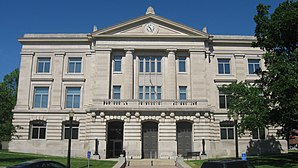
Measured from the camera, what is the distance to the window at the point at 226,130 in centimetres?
4321

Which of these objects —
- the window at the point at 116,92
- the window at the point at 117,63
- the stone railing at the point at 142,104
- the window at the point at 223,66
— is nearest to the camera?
the stone railing at the point at 142,104

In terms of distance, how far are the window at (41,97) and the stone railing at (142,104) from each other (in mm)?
8898

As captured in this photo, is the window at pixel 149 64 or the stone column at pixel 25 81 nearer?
the stone column at pixel 25 81

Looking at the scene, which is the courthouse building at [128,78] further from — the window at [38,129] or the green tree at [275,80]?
the green tree at [275,80]

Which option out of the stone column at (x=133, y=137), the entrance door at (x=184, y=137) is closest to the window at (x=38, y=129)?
the stone column at (x=133, y=137)

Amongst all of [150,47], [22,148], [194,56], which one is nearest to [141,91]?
[150,47]

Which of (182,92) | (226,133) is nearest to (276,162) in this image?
(226,133)

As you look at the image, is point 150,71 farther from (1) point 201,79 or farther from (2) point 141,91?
(1) point 201,79

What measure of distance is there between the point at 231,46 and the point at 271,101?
19433mm

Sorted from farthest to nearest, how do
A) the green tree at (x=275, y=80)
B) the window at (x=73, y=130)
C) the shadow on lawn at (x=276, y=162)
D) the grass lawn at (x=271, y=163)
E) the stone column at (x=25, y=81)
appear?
the stone column at (x=25, y=81), the window at (x=73, y=130), the shadow on lawn at (x=276, y=162), the grass lawn at (x=271, y=163), the green tree at (x=275, y=80)

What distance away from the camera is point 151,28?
147 ft

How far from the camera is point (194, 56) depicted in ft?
145

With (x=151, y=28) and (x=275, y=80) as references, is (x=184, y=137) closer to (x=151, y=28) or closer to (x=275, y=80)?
(x=275, y=80)

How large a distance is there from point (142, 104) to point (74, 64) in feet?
42.7
